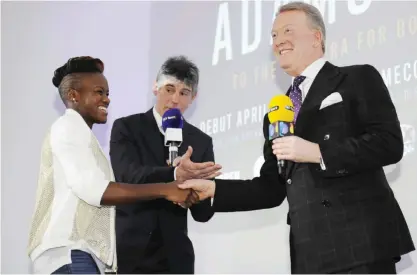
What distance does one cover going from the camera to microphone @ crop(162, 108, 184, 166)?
13.1ft

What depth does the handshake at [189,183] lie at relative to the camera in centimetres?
371

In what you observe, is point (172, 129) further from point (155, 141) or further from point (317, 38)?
point (317, 38)

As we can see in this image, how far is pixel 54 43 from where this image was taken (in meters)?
6.49

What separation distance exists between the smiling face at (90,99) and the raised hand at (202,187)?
0.54m

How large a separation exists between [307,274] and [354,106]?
29.2 inches

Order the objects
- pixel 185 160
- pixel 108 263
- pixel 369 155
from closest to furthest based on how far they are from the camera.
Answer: pixel 369 155
pixel 108 263
pixel 185 160

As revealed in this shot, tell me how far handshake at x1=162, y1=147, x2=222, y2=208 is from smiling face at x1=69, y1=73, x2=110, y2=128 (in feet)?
1.61

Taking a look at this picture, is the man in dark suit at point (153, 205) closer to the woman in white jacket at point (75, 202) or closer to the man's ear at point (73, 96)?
the woman in white jacket at point (75, 202)

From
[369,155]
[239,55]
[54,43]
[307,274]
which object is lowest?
[307,274]

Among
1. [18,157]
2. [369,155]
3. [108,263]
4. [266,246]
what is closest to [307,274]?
[369,155]

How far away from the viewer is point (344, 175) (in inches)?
124

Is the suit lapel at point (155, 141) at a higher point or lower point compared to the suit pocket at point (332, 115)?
higher

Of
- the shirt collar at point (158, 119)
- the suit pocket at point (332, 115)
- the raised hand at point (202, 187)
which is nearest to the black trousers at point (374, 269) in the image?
the suit pocket at point (332, 115)

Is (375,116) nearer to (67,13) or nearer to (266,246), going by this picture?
(266,246)
